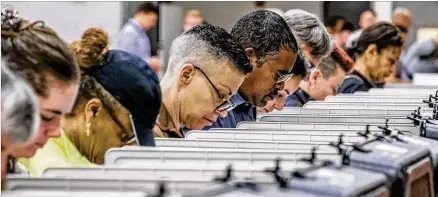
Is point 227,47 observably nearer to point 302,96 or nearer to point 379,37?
point 302,96

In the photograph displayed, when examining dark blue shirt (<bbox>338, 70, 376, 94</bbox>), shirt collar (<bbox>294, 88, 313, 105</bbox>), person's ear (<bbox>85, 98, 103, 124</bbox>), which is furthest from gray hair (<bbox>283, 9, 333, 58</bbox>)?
person's ear (<bbox>85, 98, 103, 124</bbox>)

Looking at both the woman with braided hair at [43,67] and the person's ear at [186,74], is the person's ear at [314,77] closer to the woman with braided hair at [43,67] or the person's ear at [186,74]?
the person's ear at [186,74]

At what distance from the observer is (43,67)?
211cm

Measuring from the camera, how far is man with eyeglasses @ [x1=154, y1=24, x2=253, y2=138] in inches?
126

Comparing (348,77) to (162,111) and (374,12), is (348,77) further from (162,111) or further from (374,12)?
(374,12)

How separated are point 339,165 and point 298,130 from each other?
0.97 meters

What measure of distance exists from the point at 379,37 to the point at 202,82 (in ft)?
11.1

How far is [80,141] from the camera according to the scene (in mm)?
2664

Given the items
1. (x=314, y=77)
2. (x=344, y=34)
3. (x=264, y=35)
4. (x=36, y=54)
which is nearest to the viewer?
(x=36, y=54)

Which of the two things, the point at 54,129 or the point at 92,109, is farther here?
the point at 92,109

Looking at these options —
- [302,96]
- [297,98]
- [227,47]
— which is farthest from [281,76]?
[302,96]

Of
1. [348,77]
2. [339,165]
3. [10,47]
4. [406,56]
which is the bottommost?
[406,56]

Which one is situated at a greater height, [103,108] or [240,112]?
[103,108]

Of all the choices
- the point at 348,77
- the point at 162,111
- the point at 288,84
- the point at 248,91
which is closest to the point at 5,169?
the point at 162,111
